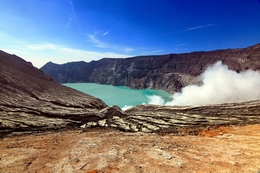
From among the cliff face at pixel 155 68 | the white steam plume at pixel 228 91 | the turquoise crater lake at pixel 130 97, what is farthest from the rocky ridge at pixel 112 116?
the cliff face at pixel 155 68

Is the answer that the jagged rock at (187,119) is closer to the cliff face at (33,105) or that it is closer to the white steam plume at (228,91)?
the cliff face at (33,105)

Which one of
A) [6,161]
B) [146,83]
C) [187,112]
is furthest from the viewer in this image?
[146,83]

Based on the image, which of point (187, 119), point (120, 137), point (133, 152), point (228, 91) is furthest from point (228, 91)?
point (133, 152)

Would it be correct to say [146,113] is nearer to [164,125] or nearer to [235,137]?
[164,125]

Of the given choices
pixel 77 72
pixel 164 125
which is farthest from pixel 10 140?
pixel 77 72

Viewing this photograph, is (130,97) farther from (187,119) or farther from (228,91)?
(187,119)

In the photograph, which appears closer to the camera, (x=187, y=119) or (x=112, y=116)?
(x=187, y=119)
